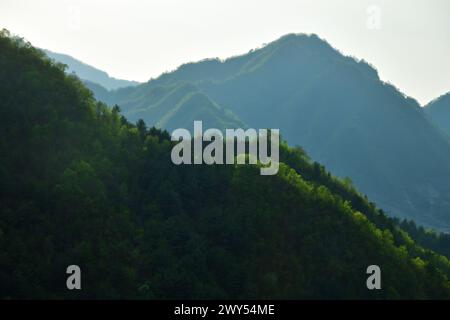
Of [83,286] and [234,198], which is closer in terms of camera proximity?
[83,286]

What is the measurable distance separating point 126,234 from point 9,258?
21049 millimetres

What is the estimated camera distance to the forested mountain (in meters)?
77.1

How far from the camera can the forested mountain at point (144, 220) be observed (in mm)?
77125

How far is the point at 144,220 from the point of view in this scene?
94438mm

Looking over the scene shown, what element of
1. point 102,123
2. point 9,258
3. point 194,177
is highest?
point 102,123
